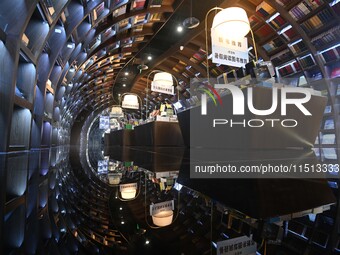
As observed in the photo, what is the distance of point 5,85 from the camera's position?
9.93ft

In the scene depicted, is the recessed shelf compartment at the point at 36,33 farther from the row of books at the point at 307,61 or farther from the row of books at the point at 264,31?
the row of books at the point at 307,61

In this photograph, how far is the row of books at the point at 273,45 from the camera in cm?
653

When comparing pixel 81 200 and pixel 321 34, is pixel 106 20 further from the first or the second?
pixel 81 200

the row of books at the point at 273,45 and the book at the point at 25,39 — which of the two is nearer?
the book at the point at 25,39

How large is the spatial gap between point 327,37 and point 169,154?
5125mm

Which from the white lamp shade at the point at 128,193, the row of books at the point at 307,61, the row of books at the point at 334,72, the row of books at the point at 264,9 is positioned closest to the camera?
the white lamp shade at the point at 128,193

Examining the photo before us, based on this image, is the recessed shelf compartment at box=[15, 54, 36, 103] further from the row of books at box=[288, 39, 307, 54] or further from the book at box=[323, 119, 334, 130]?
the book at box=[323, 119, 334, 130]

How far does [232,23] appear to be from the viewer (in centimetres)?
377

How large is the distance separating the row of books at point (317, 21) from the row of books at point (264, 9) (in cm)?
91

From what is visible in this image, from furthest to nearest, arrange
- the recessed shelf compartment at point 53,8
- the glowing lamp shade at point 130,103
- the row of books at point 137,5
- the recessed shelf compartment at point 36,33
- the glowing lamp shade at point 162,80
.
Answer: the glowing lamp shade at point 130,103, the glowing lamp shade at point 162,80, the row of books at point 137,5, the recessed shelf compartment at point 36,33, the recessed shelf compartment at point 53,8

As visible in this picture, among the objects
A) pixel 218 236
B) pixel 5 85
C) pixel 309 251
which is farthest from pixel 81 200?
pixel 5 85

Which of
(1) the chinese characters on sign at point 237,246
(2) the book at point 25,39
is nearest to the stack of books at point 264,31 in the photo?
(2) the book at point 25,39

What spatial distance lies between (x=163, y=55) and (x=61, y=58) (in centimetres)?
395

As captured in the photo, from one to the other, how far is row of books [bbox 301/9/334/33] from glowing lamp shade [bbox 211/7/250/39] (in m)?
2.50
